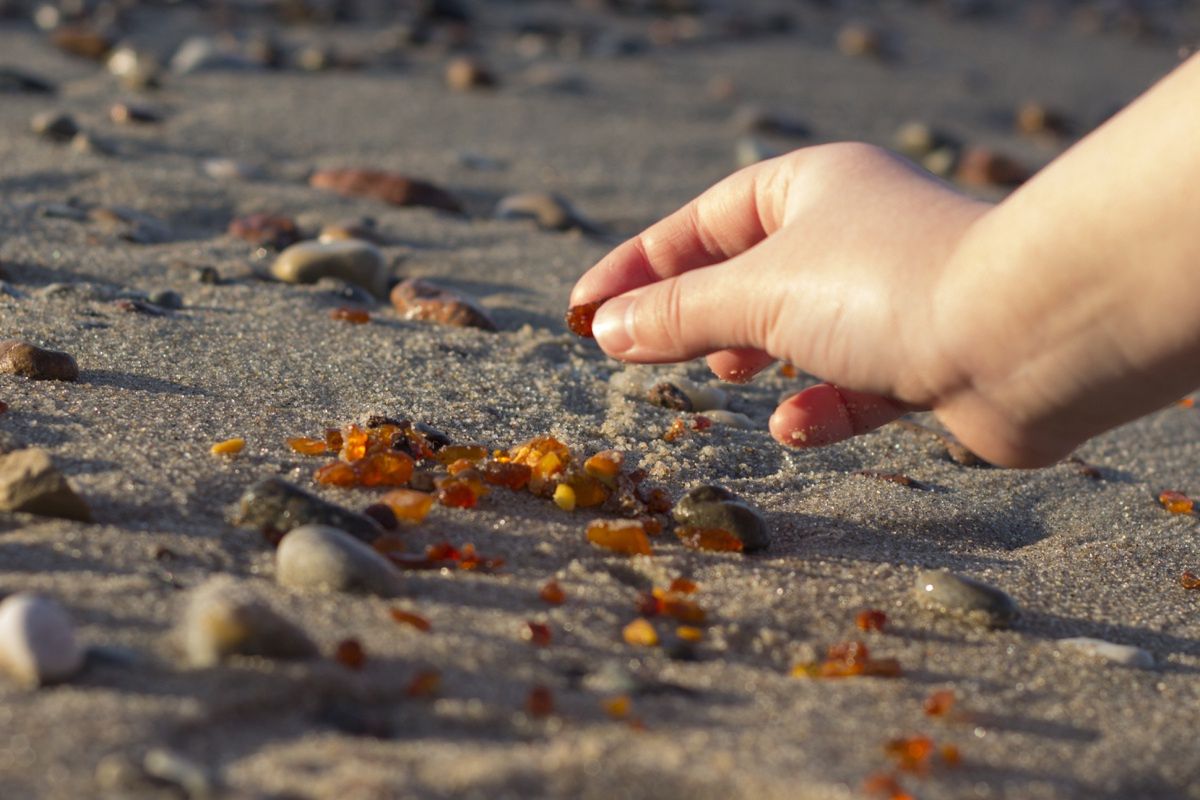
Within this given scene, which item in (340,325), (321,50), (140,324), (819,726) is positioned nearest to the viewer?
(819,726)

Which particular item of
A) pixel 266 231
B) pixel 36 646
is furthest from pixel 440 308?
pixel 36 646

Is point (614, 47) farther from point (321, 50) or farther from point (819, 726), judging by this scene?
point (819, 726)

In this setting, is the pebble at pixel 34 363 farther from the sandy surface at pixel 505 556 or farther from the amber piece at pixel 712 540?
the amber piece at pixel 712 540

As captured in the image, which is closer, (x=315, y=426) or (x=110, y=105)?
(x=315, y=426)

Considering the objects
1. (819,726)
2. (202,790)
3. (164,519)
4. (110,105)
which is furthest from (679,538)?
(110,105)

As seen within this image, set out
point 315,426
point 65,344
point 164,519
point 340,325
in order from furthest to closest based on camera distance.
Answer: point 340,325 → point 65,344 → point 315,426 → point 164,519

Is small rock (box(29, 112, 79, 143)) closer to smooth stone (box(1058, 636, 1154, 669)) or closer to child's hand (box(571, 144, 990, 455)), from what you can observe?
child's hand (box(571, 144, 990, 455))

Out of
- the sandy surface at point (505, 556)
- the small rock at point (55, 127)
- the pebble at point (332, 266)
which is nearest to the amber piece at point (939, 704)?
the sandy surface at point (505, 556)
